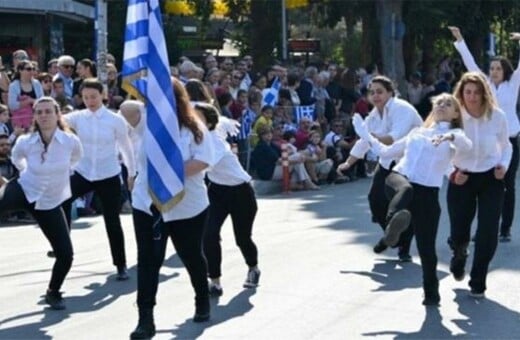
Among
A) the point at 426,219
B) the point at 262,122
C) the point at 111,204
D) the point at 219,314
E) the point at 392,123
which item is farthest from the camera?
the point at 262,122

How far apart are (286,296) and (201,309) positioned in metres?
1.26

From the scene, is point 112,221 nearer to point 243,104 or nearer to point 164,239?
point 164,239

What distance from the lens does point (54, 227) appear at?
998 cm

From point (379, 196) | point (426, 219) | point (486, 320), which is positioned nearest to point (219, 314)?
point (426, 219)

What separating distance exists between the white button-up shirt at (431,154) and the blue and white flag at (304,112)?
41.8ft

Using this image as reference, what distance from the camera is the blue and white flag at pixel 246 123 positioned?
21.0 meters

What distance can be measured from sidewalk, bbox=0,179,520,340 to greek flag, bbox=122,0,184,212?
1154mm

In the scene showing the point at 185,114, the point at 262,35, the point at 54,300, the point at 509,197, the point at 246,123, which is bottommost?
the point at 54,300

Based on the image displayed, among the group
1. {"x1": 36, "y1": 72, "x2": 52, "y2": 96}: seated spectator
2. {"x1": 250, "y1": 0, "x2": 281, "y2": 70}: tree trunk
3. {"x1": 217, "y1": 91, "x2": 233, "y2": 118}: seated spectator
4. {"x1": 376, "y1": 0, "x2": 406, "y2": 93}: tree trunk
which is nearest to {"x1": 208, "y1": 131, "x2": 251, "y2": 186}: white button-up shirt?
{"x1": 36, "y1": 72, "x2": 52, "y2": 96}: seated spectator

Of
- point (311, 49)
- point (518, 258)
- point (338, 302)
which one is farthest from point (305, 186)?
point (311, 49)

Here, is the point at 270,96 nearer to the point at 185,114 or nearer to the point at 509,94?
the point at 509,94

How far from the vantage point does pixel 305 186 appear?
21.1 metres

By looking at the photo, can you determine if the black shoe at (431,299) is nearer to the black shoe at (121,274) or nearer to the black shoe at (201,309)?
the black shoe at (201,309)

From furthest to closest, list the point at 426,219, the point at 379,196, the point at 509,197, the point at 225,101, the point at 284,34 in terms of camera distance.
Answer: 1. the point at 284,34
2. the point at 225,101
3. the point at 509,197
4. the point at 379,196
5. the point at 426,219
